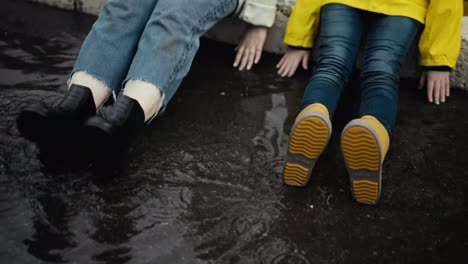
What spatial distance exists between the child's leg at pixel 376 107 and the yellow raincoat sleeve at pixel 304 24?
11.6 inches

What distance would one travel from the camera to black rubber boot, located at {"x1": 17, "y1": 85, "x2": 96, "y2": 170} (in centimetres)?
174

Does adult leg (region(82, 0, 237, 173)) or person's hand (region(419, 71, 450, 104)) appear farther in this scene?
person's hand (region(419, 71, 450, 104))

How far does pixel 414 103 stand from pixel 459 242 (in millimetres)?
1045

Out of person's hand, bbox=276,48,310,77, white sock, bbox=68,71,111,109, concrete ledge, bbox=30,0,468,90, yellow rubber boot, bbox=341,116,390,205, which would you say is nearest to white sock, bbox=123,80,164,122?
white sock, bbox=68,71,111,109

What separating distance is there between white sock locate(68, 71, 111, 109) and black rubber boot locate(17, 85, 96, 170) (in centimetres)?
7

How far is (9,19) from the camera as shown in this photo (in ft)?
10.5

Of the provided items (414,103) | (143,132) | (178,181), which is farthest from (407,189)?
(143,132)

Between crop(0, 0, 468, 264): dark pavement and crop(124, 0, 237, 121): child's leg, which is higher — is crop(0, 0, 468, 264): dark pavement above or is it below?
below

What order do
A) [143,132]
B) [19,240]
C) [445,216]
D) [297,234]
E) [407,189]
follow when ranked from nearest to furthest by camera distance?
1. [19,240]
2. [297,234]
3. [445,216]
4. [407,189]
5. [143,132]

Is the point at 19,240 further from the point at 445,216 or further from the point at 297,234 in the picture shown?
the point at 445,216

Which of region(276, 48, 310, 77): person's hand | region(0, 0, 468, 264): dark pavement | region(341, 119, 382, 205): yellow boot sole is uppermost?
region(341, 119, 382, 205): yellow boot sole

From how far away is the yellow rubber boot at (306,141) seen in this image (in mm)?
1773

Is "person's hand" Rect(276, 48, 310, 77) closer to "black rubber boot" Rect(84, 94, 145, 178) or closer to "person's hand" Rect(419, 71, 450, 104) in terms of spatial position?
"person's hand" Rect(419, 71, 450, 104)

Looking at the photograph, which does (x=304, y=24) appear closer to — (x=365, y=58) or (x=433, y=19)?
(x=365, y=58)
